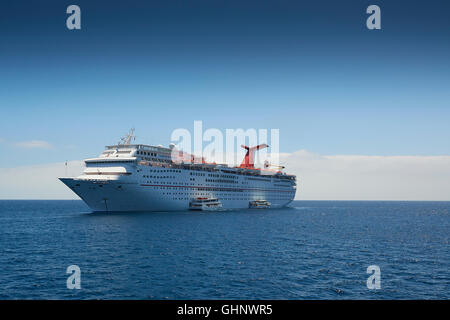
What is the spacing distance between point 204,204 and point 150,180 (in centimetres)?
2019

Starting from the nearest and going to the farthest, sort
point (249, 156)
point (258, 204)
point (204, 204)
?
point (204, 204)
point (258, 204)
point (249, 156)

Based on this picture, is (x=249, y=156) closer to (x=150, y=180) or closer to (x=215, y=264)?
(x=150, y=180)

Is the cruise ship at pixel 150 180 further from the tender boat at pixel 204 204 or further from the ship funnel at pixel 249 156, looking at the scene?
the ship funnel at pixel 249 156

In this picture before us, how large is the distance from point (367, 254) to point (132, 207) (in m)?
55.2

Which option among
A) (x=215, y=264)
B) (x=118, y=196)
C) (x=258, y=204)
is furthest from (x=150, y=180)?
(x=258, y=204)

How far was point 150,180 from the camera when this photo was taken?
7819 centimetres

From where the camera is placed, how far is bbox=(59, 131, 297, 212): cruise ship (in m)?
73.4

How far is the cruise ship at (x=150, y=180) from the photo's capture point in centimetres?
7338

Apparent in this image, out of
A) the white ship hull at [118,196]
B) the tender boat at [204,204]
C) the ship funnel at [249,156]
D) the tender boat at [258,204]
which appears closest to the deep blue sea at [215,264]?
the white ship hull at [118,196]

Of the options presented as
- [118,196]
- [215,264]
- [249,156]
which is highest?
[249,156]

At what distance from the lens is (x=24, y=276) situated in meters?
28.4

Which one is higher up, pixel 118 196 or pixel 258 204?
pixel 118 196

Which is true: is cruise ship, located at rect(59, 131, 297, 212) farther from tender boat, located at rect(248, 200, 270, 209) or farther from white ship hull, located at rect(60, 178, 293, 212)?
tender boat, located at rect(248, 200, 270, 209)
